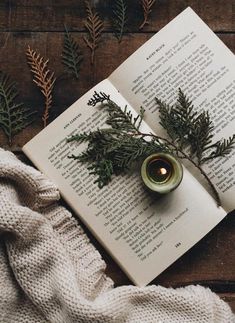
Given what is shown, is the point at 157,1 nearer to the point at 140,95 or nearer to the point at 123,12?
the point at 123,12

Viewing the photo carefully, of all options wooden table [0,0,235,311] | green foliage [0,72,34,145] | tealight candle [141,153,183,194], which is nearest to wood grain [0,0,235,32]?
wooden table [0,0,235,311]

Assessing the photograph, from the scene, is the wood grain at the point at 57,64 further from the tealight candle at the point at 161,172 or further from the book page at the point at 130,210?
the tealight candle at the point at 161,172

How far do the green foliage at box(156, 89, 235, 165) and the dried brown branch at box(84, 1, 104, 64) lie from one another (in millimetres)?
Result: 173

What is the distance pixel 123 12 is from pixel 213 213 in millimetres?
408

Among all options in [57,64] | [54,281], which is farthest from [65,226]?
[57,64]

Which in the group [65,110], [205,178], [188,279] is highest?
[65,110]

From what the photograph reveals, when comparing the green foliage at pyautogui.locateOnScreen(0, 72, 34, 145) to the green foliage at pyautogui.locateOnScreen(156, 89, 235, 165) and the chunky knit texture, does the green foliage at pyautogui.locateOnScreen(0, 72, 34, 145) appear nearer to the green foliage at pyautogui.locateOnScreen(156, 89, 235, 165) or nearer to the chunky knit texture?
the chunky knit texture

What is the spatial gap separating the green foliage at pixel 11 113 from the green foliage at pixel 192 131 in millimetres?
257

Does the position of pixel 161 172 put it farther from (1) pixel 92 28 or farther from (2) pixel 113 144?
(1) pixel 92 28

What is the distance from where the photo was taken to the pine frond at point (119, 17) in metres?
1.11

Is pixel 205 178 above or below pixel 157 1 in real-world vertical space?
below

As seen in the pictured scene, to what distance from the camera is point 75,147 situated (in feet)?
3.59

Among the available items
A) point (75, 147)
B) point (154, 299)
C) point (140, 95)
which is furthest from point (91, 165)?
point (154, 299)

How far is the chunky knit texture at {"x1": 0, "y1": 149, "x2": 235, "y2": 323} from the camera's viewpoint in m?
1.04
